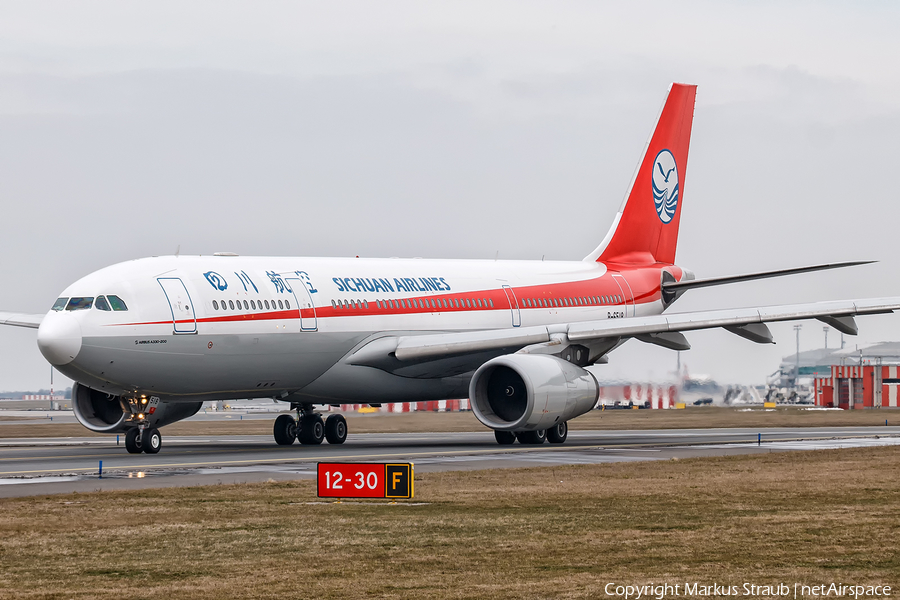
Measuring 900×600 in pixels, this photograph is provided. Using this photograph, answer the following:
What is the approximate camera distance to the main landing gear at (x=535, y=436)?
27.6 metres

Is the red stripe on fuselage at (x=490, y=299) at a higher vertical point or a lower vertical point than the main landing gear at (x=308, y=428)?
higher

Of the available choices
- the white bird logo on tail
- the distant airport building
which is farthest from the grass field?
the distant airport building

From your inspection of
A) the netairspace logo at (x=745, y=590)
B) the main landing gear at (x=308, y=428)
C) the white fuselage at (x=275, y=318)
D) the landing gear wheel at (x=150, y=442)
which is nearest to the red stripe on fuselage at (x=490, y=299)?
the white fuselage at (x=275, y=318)

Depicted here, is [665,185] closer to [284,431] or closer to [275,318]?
[284,431]

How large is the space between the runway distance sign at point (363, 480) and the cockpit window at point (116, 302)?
933 centimetres

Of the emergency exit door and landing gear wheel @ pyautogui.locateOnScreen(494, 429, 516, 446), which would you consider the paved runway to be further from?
the emergency exit door

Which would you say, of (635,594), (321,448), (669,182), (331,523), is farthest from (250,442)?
(635,594)

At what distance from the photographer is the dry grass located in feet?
30.9

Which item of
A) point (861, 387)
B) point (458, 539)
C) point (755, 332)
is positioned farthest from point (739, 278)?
point (861, 387)

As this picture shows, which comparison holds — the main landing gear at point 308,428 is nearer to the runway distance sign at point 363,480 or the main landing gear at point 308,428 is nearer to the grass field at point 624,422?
the grass field at point 624,422

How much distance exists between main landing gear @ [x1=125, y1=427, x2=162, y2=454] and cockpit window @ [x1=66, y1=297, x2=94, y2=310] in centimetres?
315

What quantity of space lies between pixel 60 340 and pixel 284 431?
8.03 metres

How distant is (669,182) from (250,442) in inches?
599

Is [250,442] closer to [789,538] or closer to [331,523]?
[331,523]
